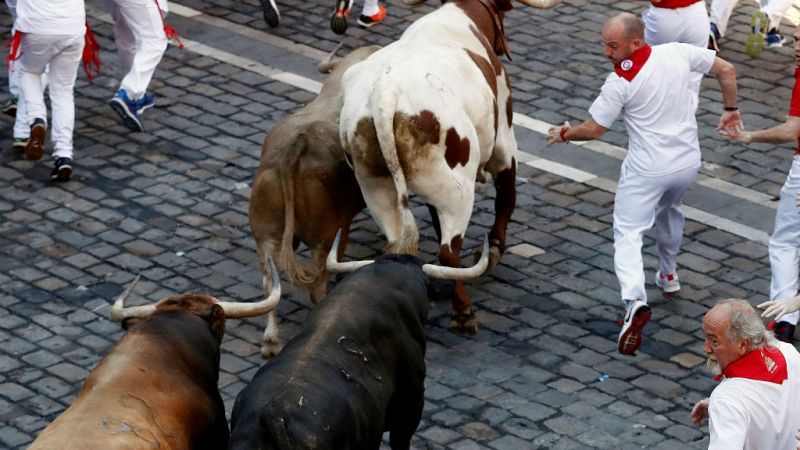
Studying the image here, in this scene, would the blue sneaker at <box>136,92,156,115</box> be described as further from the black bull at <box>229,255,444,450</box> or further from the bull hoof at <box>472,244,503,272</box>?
the black bull at <box>229,255,444,450</box>

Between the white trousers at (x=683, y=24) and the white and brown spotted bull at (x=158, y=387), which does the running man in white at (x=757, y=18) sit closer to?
the white trousers at (x=683, y=24)

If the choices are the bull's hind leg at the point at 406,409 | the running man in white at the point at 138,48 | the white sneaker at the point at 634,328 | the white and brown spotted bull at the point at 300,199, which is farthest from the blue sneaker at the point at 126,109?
the bull's hind leg at the point at 406,409

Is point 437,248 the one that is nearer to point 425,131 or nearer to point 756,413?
point 425,131

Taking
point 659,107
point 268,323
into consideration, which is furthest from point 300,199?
point 659,107

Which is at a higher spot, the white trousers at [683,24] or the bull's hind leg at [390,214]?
the white trousers at [683,24]

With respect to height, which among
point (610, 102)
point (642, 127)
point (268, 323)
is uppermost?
point (610, 102)

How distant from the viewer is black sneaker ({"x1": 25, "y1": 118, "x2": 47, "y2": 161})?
39.8 feet

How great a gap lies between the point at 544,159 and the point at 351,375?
5.58 meters

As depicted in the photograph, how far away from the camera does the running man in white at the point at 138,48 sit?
12.6m

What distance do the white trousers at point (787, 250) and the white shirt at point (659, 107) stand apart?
2.08 ft

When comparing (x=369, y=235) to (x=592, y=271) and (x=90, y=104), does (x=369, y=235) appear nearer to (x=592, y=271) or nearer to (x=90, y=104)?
(x=592, y=271)

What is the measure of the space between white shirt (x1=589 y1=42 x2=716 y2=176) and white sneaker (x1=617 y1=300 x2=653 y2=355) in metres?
0.88

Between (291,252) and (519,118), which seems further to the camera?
(519,118)

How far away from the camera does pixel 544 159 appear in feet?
41.0
